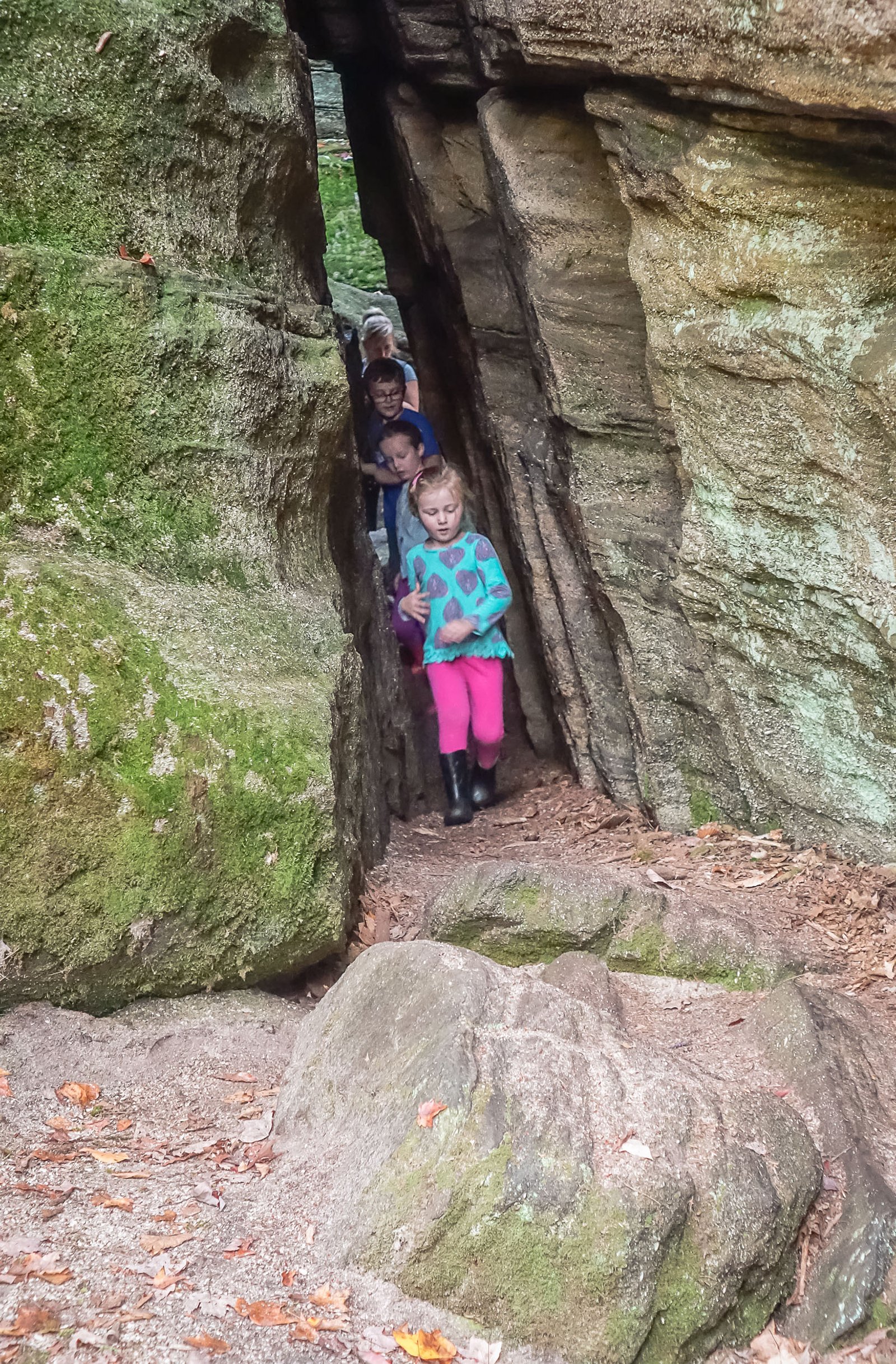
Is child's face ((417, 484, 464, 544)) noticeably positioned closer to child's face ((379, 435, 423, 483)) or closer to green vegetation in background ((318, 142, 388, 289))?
child's face ((379, 435, 423, 483))

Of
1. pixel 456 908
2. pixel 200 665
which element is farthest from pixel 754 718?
pixel 200 665

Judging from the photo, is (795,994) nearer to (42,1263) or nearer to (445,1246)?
(445,1246)

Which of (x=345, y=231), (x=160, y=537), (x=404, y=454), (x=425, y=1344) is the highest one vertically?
(x=345, y=231)

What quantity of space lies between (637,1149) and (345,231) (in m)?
19.1

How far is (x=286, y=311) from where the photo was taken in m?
4.47

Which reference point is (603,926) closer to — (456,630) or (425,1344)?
(425,1344)

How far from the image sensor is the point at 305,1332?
1998 mm

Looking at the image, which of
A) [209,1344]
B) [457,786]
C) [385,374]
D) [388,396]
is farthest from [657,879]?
[385,374]

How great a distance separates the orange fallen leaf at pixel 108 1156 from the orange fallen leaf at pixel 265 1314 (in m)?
0.58

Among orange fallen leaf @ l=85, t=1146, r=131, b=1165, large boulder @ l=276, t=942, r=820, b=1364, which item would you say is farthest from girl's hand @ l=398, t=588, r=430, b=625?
Result: orange fallen leaf @ l=85, t=1146, r=131, b=1165

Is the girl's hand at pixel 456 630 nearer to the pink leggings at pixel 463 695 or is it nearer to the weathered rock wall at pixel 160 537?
the pink leggings at pixel 463 695

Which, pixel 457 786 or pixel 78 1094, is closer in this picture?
pixel 78 1094

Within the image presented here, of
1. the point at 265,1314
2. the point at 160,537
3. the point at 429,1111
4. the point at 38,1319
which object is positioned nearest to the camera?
the point at 38,1319

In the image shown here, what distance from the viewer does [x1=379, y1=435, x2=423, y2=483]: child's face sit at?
21.9 ft
